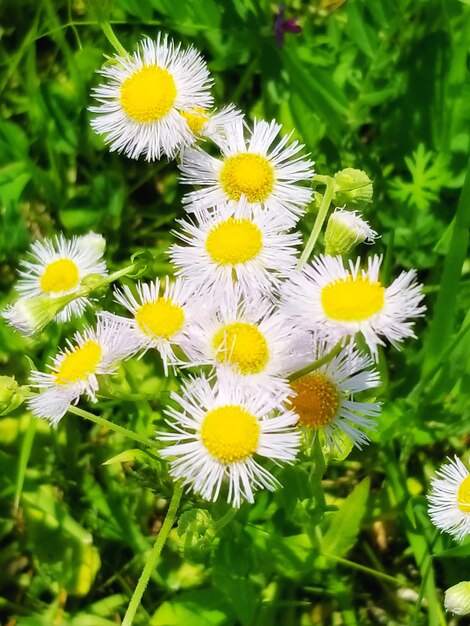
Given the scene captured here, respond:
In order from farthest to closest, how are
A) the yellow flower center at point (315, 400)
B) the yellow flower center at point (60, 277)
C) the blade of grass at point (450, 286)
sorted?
the yellow flower center at point (60, 277), the blade of grass at point (450, 286), the yellow flower center at point (315, 400)

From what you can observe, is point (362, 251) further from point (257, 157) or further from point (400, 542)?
point (400, 542)

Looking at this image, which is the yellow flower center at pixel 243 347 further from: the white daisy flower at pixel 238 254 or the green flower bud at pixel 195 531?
the green flower bud at pixel 195 531

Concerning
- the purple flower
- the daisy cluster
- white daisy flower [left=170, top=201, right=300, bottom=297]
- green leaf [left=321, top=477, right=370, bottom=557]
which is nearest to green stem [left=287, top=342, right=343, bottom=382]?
the daisy cluster

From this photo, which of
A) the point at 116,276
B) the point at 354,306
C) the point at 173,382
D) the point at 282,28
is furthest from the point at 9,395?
the point at 282,28

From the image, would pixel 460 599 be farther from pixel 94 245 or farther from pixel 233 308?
pixel 94 245

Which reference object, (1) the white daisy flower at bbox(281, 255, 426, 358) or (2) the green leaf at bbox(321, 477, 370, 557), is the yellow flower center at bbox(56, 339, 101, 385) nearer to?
(1) the white daisy flower at bbox(281, 255, 426, 358)

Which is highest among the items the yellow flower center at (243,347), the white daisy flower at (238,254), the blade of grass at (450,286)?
the blade of grass at (450,286)

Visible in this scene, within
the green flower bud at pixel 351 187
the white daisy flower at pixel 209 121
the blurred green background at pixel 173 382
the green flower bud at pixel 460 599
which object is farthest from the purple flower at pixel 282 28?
the green flower bud at pixel 460 599
